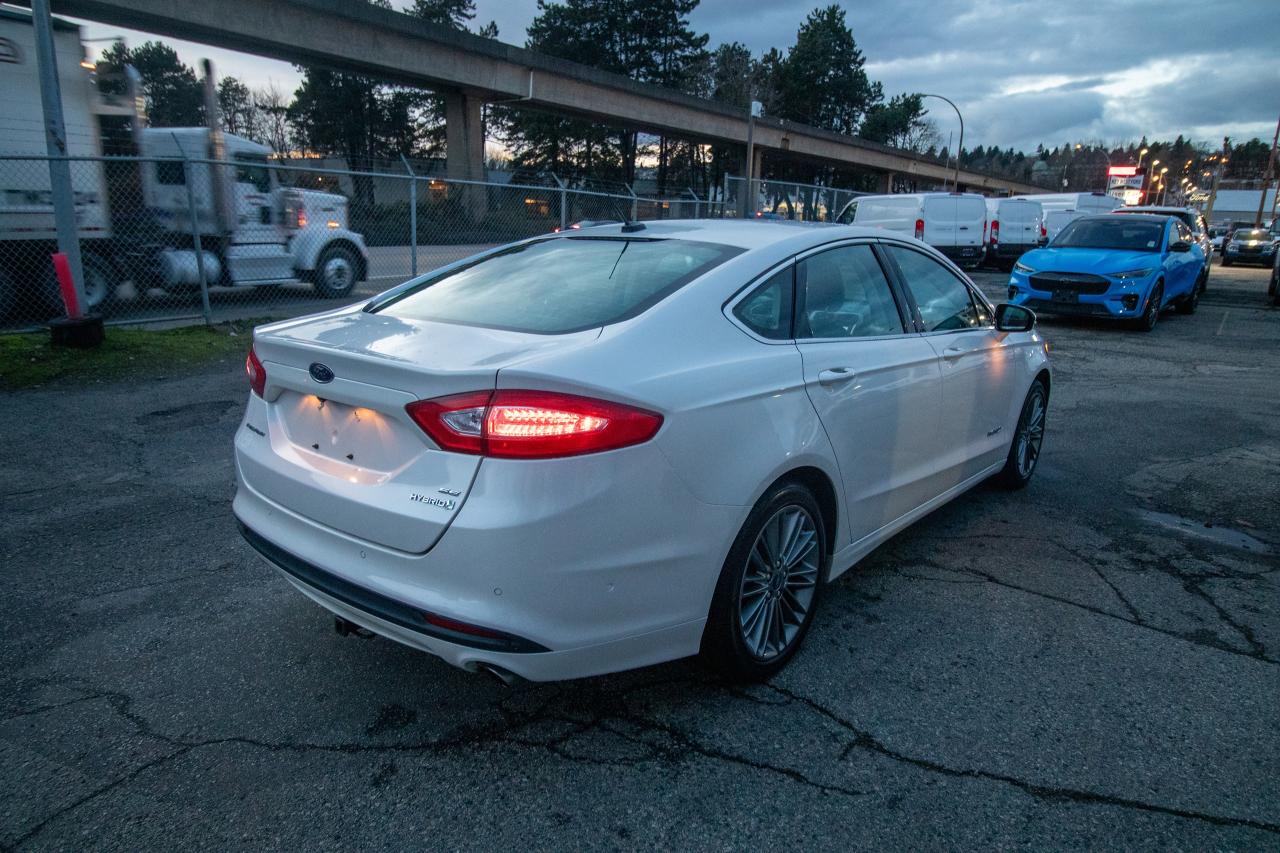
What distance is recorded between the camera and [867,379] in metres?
3.29

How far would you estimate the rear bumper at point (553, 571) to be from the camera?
86.9 inches

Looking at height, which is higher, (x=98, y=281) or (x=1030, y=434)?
(x=98, y=281)

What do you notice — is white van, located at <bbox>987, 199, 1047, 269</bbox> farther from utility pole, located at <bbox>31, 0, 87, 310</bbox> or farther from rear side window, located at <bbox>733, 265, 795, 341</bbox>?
rear side window, located at <bbox>733, 265, 795, 341</bbox>

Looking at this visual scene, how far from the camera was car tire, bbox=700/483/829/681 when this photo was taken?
8.89 ft

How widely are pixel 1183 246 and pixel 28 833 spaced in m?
15.8

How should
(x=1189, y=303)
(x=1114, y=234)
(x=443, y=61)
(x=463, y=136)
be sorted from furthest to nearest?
(x=463, y=136), (x=443, y=61), (x=1189, y=303), (x=1114, y=234)

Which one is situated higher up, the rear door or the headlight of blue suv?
the rear door

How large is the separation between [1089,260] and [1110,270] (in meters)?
0.36

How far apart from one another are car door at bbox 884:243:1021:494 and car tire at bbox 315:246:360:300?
10587 mm

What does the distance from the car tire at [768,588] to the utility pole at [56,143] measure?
838cm

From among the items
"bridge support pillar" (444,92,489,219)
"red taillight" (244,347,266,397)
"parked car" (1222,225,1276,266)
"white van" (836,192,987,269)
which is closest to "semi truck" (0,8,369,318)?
"red taillight" (244,347,266,397)

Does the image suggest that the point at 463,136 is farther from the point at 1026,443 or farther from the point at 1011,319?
the point at 1011,319

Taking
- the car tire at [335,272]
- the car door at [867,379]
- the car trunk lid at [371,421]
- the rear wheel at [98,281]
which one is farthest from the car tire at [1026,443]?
the car tire at [335,272]

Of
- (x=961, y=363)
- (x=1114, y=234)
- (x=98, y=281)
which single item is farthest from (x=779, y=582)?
(x=1114, y=234)
